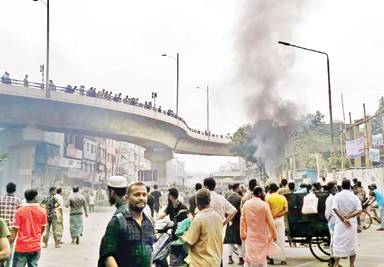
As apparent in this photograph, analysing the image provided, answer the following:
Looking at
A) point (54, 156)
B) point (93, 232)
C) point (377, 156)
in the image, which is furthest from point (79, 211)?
point (54, 156)

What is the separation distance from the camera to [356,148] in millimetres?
22594

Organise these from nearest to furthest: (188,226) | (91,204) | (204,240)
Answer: (204,240)
(188,226)
(91,204)

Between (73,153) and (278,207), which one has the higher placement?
(73,153)

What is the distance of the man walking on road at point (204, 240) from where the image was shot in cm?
494

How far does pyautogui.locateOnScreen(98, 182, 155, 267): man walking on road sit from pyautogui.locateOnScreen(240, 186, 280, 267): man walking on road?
3497 mm

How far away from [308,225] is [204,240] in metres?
5.44

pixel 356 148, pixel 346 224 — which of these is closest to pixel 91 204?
pixel 356 148

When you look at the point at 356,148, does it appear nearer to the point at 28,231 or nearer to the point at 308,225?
the point at 308,225

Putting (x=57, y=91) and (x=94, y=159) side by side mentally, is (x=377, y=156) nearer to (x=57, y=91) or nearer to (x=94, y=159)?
(x=57, y=91)

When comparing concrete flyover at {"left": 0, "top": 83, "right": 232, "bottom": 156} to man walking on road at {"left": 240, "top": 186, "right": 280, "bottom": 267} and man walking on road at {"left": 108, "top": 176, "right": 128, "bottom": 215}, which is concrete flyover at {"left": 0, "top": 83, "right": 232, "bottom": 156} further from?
man walking on road at {"left": 108, "top": 176, "right": 128, "bottom": 215}

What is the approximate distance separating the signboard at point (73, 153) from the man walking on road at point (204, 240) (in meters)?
56.9

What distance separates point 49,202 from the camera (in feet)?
41.5

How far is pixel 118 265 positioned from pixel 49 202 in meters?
9.83

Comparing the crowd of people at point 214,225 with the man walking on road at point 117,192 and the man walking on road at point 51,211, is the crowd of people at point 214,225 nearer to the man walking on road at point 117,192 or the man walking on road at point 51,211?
the man walking on road at point 117,192
